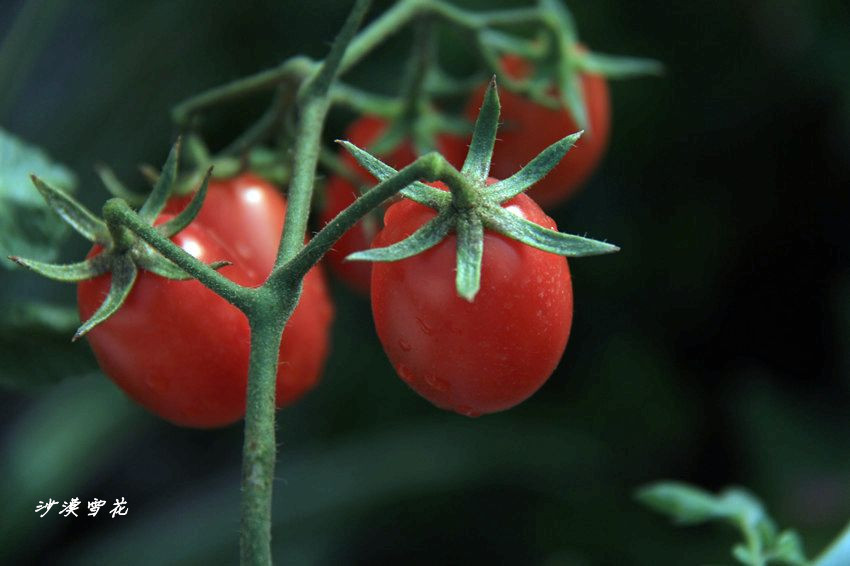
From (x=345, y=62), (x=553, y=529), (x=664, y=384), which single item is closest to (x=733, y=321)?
(x=664, y=384)

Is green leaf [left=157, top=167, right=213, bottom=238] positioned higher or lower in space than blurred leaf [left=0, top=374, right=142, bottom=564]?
higher

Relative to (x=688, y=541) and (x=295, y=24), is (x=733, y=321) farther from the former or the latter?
(x=295, y=24)

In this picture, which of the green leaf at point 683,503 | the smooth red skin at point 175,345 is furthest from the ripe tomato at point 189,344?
the green leaf at point 683,503

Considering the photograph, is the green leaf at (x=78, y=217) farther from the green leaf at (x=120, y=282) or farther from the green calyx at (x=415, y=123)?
the green calyx at (x=415, y=123)

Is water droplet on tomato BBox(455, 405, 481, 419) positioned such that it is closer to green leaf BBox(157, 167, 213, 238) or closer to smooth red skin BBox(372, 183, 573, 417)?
smooth red skin BBox(372, 183, 573, 417)

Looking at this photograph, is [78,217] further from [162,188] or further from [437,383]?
[437,383]

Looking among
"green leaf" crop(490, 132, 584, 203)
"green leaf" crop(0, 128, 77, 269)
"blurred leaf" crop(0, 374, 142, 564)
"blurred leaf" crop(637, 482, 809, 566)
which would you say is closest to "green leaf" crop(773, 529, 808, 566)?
"blurred leaf" crop(637, 482, 809, 566)
